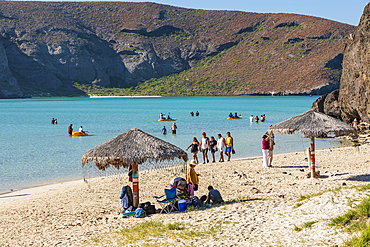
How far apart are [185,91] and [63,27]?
73801mm

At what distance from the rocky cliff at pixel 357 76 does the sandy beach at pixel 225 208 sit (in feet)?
44.2

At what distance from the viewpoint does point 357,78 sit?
100 feet

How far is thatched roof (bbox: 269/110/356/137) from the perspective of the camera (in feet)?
40.8

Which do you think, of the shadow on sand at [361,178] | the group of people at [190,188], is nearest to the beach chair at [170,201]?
the group of people at [190,188]

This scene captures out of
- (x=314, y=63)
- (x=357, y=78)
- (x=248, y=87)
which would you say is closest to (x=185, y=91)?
(x=248, y=87)

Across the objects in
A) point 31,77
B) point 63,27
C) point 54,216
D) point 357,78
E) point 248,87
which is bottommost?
point 54,216

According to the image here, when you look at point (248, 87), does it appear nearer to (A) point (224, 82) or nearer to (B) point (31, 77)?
(A) point (224, 82)

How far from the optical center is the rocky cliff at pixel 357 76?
2848cm

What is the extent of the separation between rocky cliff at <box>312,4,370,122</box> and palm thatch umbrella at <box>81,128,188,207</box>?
23.3 meters

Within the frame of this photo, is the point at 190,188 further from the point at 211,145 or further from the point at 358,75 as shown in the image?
the point at 358,75

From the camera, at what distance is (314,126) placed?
41.6 ft

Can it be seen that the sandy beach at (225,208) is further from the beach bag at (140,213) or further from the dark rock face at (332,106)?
the dark rock face at (332,106)

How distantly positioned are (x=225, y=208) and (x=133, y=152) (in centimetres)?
301

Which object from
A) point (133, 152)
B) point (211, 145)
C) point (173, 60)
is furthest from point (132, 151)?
point (173, 60)
